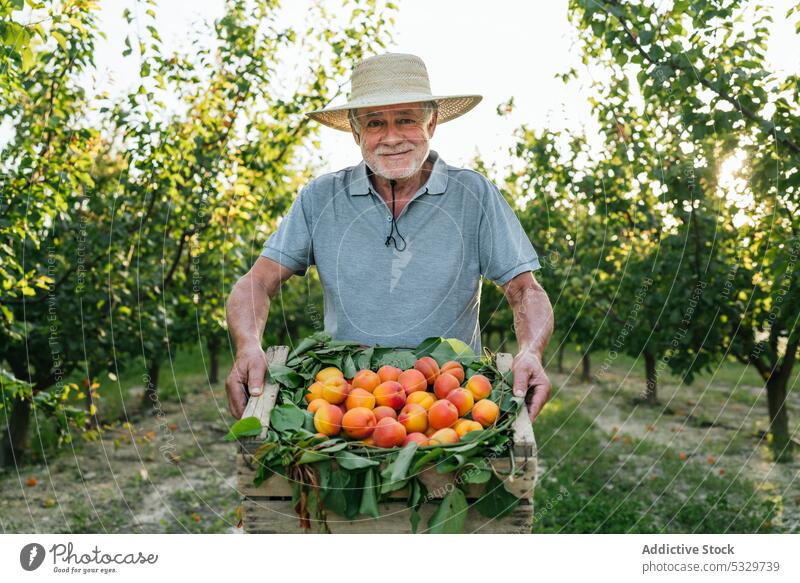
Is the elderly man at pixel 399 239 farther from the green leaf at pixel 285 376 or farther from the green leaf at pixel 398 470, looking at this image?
the green leaf at pixel 398 470

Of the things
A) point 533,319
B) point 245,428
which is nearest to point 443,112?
point 533,319

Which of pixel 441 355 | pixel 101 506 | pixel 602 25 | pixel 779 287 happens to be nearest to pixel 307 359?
pixel 441 355

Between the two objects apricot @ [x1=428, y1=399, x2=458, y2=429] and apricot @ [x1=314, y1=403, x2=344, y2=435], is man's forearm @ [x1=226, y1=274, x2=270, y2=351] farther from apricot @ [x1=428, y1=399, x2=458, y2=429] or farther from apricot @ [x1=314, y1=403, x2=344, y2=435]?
apricot @ [x1=428, y1=399, x2=458, y2=429]

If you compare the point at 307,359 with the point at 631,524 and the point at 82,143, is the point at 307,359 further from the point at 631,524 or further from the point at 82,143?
the point at 631,524

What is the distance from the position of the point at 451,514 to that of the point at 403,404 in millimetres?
452

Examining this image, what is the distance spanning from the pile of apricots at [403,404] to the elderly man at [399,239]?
59 centimetres

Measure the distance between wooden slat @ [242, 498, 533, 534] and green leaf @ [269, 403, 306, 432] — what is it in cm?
22

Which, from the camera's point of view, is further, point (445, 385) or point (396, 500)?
point (445, 385)

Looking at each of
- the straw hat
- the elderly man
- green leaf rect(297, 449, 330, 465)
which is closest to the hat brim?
the straw hat

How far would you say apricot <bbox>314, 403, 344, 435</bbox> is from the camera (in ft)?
8.16

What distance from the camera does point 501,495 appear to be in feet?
7.60

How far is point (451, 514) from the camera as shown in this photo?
229cm

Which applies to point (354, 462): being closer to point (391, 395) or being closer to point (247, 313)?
point (391, 395)

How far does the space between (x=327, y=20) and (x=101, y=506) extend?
13.3ft
